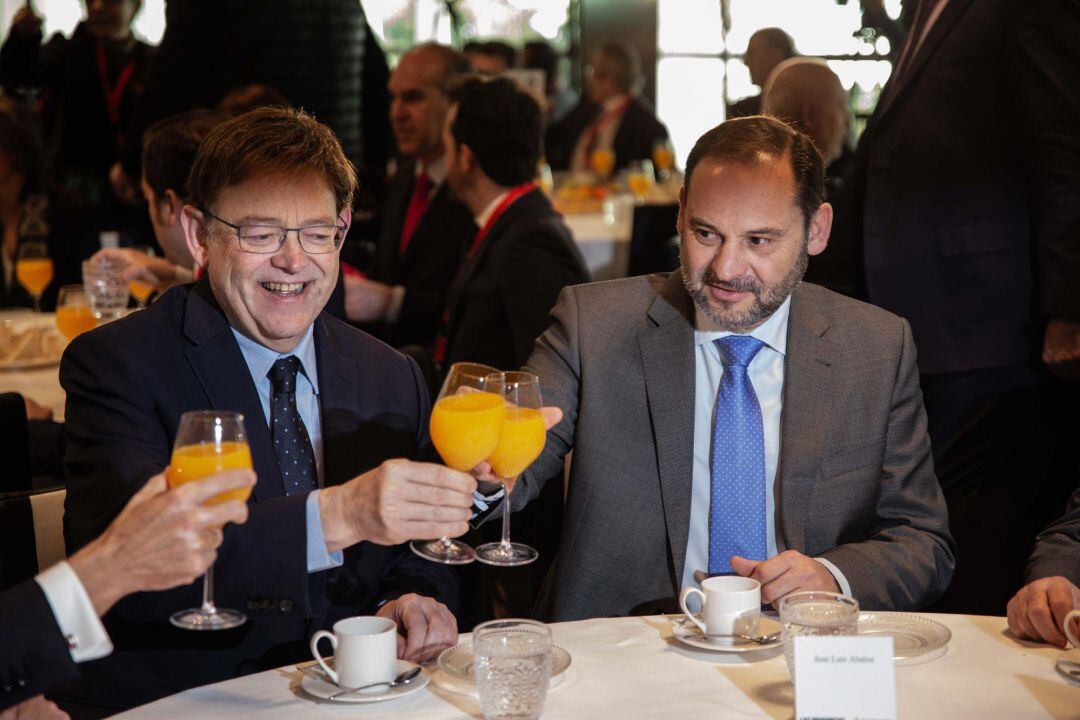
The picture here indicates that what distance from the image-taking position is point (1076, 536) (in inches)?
83.6

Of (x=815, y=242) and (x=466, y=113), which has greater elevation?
(x=466, y=113)

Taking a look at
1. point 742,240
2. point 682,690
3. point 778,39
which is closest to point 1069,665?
point 682,690

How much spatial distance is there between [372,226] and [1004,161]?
3248mm

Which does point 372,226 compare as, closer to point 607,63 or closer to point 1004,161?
point 1004,161

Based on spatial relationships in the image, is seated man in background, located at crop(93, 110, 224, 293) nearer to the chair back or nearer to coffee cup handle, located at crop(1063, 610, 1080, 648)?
the chair back

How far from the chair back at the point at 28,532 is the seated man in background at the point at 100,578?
639mm

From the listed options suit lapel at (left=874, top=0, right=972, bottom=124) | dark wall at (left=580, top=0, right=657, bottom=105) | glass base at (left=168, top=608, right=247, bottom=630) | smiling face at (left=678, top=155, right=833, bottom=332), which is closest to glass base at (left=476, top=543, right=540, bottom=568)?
glass base at (left=168, top=608, right=247, bottom=630)

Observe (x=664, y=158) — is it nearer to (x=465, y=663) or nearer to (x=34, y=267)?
(x=34, y=267)

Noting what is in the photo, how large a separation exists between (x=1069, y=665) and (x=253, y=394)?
1337 millimetres

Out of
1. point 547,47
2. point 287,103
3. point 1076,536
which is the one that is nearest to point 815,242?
point 1076,536

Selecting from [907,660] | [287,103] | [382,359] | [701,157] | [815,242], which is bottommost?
[907,660]

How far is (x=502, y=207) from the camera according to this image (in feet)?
13.3

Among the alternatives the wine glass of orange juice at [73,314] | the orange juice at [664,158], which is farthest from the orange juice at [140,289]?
the orange juice at [664,158]

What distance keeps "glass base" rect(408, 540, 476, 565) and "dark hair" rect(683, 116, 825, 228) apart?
3.03ft
